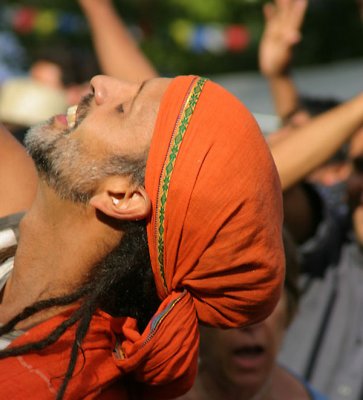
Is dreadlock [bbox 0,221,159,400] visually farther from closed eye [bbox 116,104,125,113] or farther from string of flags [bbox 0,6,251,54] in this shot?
string of flags [bbox 0,6,251,54]

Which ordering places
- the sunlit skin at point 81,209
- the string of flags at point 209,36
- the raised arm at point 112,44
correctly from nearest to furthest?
the sunlit skin at point 81,209
the raised arm at point 112,44
the string of flags at point 209,36

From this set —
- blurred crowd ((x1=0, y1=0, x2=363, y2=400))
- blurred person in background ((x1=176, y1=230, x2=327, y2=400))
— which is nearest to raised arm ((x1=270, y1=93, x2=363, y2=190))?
blurred crowd ((x1=0, y1=0, x2=363, y2=400))

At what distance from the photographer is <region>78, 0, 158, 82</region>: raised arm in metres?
3.67

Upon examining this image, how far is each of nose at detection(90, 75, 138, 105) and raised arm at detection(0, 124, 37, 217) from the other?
0.43 m

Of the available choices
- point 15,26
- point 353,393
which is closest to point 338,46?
point 15,26

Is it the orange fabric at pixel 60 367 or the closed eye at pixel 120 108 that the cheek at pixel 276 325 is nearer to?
the orange fabric at pixel 60 367

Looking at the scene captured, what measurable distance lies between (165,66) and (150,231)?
33.4ft

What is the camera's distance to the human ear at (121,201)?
246 cm

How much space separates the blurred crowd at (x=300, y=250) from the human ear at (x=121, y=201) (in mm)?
438

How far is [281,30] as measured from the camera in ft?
14.5

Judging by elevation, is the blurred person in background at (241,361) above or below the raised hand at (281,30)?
below

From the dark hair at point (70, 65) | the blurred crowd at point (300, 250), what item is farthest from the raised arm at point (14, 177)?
the dark hair at point (70, 65)

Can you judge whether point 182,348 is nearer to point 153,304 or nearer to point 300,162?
point 153,304

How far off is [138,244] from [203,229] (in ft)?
0.71
